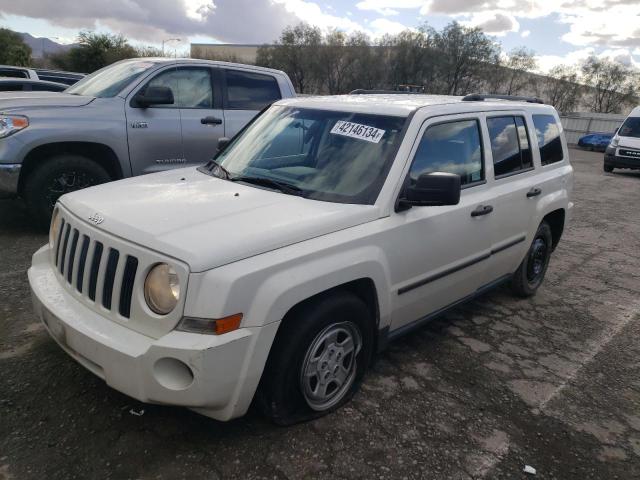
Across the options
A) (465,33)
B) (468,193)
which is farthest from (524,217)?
(465,33)

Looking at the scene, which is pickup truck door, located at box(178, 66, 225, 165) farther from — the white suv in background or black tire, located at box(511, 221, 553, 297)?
the white suv in background

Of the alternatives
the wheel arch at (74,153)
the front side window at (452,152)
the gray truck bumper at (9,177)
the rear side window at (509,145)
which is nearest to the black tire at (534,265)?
the rear side window at (509,145)

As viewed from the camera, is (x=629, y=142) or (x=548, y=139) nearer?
(x=548, y=139)

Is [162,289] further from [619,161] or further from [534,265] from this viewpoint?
[619,161]

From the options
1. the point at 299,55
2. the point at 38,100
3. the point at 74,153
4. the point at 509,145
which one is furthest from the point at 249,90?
the point at 299,55

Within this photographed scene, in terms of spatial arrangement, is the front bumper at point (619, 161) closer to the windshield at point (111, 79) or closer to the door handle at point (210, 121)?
the door handle at point (210, 121)

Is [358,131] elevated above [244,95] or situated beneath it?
situated beneath

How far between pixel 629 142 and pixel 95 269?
57.1ft

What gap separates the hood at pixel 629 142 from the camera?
51.3ft

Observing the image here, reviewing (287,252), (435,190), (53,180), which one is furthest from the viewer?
(53,180)

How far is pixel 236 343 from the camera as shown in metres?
2.23

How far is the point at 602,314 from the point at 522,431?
2.40m

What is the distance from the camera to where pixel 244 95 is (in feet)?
22.2

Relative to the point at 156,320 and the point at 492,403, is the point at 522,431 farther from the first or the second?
the point at 156,320
